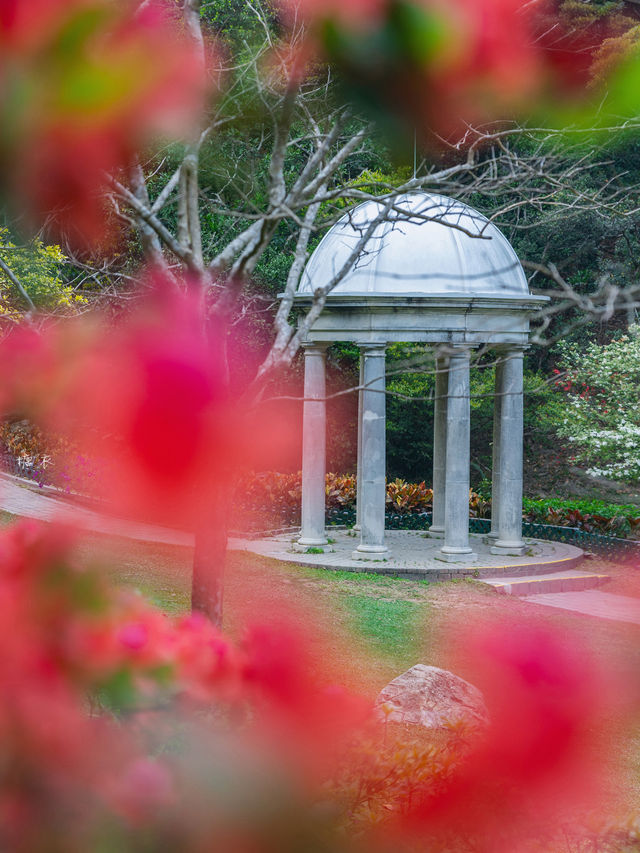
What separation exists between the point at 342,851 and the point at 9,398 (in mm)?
700

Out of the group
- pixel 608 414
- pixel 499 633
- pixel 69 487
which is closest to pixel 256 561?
pixel 69 487

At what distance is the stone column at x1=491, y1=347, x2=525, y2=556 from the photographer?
66.3 ft

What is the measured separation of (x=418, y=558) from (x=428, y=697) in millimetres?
10366

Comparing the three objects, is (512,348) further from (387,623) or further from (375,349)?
(387,623)

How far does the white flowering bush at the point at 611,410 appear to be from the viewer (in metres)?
24.3

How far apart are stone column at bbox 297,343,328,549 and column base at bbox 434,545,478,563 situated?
2650mm

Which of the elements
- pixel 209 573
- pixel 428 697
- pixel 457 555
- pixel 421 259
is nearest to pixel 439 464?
pixel 457 555

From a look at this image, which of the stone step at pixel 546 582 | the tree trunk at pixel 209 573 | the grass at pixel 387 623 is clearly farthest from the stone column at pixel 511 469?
the tree trunk at pixel 209 573

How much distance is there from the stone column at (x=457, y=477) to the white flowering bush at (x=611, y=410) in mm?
6297

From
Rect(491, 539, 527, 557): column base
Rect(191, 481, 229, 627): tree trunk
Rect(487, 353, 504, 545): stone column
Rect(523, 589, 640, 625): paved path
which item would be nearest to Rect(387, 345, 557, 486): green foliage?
Rect(487, 353, 504, 545): stone column

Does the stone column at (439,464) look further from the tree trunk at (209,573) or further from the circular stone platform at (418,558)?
the tree trunk at (209,573)

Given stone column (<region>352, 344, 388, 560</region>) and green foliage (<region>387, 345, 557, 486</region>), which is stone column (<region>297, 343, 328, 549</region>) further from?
green foliage (<region>387, 345, 557, 486</region>)

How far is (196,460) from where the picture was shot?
3.93ft

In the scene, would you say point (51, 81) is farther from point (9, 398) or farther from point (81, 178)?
point (9, 398)
